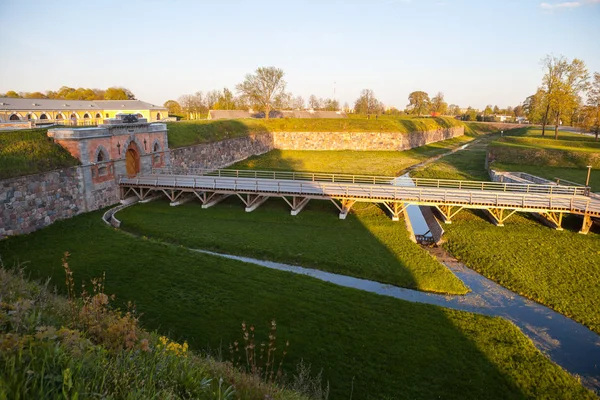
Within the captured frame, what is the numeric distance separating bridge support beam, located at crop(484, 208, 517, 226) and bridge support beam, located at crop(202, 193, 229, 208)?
15669mm

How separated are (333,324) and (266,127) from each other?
4326 centimetres

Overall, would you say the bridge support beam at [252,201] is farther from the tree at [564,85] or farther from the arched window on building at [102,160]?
the tree at [564,85]

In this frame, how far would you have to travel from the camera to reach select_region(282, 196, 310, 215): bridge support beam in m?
23.0

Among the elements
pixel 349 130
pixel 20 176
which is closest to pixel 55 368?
pixel 20 176

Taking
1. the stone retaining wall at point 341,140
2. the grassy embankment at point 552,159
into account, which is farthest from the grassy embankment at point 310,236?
the stone retaining wall at point 341,140

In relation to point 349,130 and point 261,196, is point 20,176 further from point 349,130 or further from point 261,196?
point 349,130

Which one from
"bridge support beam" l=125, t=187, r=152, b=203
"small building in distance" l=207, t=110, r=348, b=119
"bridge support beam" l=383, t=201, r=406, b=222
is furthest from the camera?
"small building in distance" l=207, t=110, r=348, b=119

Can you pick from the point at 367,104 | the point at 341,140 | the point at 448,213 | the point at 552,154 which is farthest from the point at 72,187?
the point at 367,104

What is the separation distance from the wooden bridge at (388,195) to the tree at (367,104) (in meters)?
74.3

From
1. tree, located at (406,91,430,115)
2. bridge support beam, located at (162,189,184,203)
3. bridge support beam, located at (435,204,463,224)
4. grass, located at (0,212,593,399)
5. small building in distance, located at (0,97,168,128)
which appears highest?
tree, located at (406,91,430,115)

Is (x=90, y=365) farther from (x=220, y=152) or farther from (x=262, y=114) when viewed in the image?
(x=262, y=114)

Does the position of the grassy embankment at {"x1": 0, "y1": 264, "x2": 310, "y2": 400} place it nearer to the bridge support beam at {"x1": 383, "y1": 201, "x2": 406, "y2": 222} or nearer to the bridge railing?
the bridge support beam at {"x1": 383, "y1": 201, "x2": 406, "y2": 222}

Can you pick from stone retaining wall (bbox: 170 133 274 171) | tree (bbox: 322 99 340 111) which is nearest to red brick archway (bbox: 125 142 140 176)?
stone retaining wall (bbox: 170 133 274 171)

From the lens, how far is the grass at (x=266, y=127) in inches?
1430
